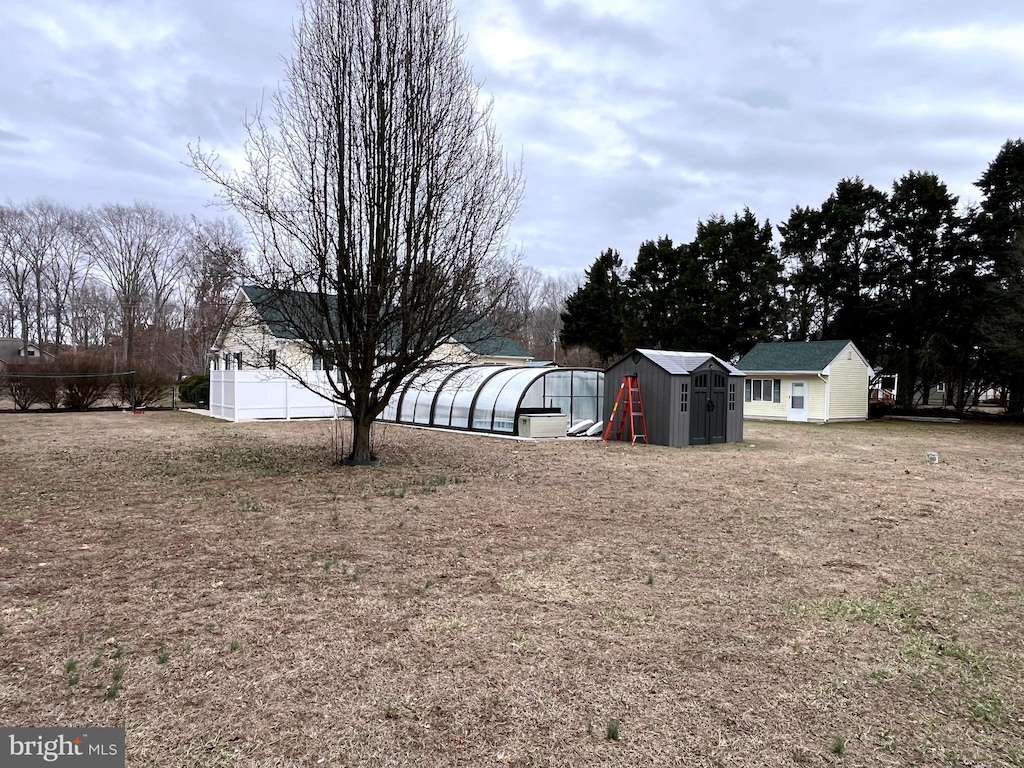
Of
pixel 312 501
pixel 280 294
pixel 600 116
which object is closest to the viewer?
pixel 312 501

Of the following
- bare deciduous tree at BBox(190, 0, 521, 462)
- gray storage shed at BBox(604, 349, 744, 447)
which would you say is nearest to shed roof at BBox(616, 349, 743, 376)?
gray storage shed at BBox(604, 349, 744, 447)

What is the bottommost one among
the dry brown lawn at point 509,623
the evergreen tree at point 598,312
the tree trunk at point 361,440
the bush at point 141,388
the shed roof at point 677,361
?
the dry brown lawn at point 509,623

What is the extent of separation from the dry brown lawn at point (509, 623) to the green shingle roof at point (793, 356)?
59.3ft

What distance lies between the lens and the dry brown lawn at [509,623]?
2783mm

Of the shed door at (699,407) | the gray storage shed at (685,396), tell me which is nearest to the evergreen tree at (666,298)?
the gray storage shed at (685,396)

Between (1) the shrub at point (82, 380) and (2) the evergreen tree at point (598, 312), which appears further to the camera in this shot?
(2) the evergreen tree at point (598, 312)

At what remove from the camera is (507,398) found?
57.7 feet

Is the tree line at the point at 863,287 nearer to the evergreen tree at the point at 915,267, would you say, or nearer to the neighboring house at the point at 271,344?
the evergreen tree at the point at 915,267

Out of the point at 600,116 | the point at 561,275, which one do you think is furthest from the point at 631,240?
the point at 600,116

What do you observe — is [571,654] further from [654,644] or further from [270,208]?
[270,208]

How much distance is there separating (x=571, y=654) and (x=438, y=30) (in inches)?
412

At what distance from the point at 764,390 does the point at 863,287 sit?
8.52 metres

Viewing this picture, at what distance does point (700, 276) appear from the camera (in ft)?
117

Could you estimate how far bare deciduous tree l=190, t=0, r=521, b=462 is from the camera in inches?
394
